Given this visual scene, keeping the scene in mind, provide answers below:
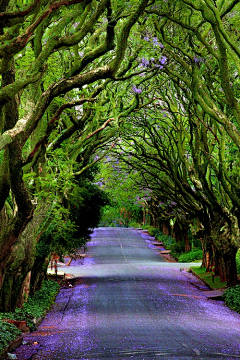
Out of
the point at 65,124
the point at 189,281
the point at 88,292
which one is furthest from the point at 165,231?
the point at 65,124

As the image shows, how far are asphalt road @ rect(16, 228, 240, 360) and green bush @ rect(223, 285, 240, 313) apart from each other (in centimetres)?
32

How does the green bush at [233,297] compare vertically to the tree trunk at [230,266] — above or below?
below

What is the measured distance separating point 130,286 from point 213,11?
51.9 ft

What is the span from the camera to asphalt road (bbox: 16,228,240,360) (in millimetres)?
10516

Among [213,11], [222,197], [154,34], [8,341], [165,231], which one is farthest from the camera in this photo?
[165,231]

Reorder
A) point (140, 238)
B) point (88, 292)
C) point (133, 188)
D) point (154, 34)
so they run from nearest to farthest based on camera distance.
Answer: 1. point (154, 34)
2. point (88, 292)
3. point (133, 188)
4. point (140, 238)

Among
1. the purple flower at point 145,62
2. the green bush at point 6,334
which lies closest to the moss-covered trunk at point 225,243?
the purple flower at point 145,62

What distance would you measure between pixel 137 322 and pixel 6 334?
4383 mm

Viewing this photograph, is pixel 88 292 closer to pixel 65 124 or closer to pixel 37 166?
pixel 65 124

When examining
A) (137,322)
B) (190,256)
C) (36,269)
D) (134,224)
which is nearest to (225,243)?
(137,322)

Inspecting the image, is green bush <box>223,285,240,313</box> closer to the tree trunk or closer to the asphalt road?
the asphalt road

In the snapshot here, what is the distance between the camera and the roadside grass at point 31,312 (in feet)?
36.6

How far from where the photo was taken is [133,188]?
33625 mm

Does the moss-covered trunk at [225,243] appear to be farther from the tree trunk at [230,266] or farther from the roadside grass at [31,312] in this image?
the roadside grass at [31,312]
